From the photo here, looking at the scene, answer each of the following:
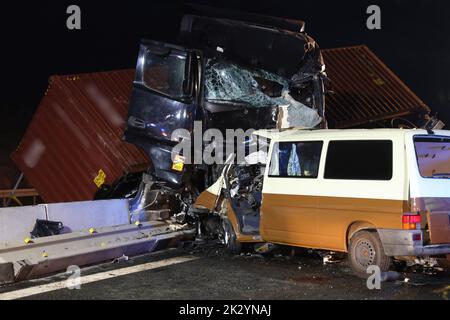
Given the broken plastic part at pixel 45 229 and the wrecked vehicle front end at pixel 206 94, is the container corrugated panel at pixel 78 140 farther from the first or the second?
the broken plastic part at pixel 45 229

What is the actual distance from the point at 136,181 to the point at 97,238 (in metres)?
2.69

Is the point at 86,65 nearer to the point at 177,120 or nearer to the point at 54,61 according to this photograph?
the point at 54,61

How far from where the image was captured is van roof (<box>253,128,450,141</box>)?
6.90 metres

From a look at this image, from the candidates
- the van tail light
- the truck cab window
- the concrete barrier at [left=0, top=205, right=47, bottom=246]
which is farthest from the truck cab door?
the van tail light

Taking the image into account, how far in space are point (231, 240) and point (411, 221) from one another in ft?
10.2

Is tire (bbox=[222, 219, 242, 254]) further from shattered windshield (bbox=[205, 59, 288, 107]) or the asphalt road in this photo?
shattered windshield (bbox=[205, 59, 288, 107])

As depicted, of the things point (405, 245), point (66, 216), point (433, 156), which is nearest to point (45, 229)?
point (66, 216)

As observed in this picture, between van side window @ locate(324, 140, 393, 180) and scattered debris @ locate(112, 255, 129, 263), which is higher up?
van side window @ locate(324, 140, 393, 180)

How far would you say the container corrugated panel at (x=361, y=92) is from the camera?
12.9m

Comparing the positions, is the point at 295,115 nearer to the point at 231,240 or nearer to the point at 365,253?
the point at 231,240

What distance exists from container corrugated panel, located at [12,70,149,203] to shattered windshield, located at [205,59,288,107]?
2143mm

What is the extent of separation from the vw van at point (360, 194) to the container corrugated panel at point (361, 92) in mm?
4767

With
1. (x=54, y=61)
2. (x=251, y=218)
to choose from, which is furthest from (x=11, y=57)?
(x=251, y=218)

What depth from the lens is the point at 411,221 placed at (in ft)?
21.6
